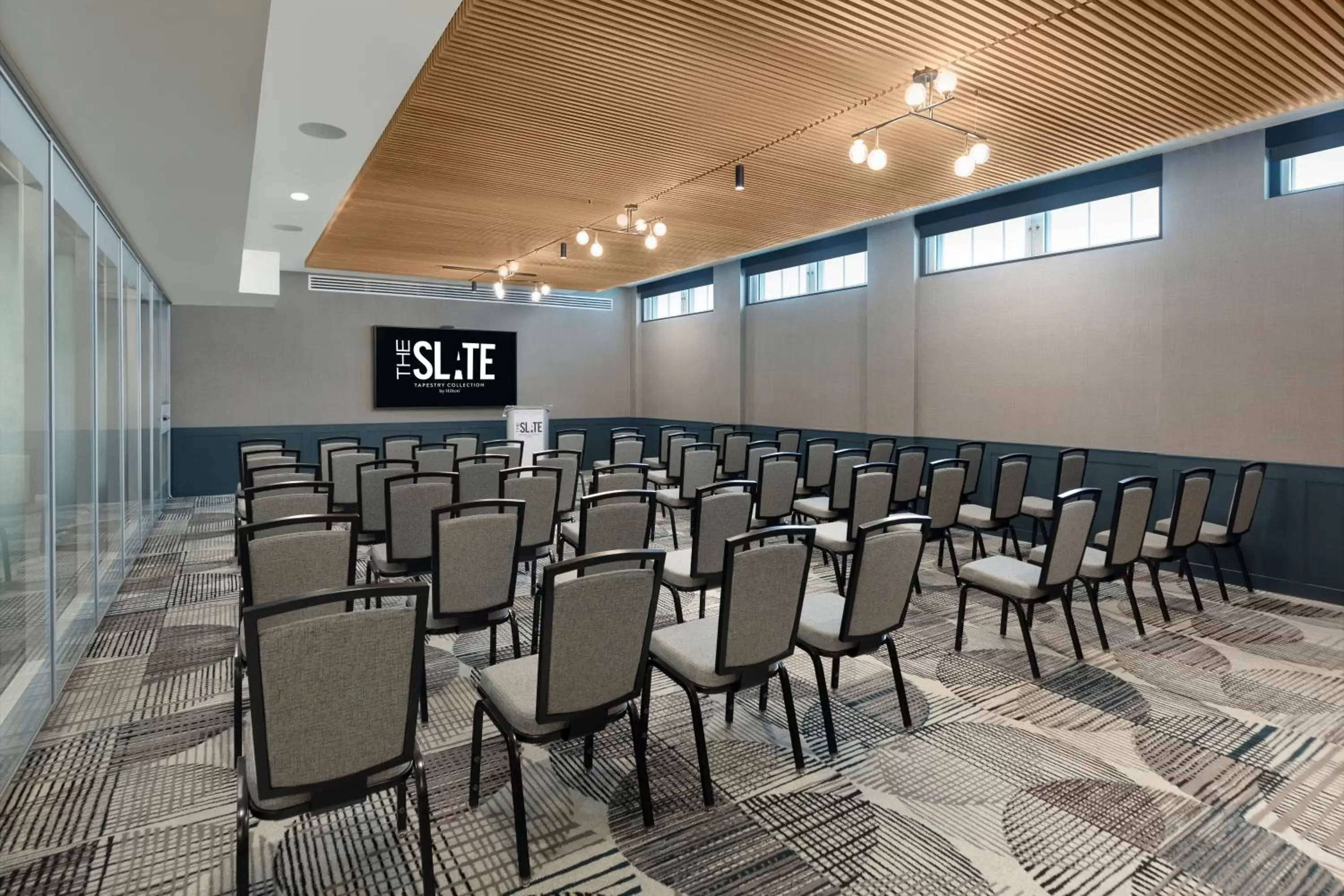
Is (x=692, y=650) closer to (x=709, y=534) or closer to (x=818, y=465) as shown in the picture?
(x=709, y=534)

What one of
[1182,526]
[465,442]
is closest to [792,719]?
[1182,526]

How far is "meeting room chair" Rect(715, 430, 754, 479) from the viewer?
812 centimetres

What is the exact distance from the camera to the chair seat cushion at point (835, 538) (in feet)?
14.9

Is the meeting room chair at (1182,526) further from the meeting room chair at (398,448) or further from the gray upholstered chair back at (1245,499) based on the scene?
the meeting room chair at (398,448)

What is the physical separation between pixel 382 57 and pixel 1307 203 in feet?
21.1

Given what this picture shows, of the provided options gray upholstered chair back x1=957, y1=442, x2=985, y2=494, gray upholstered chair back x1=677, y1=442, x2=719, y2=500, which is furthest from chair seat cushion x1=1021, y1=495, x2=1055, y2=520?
gray upholstered chair back x1=677, y1=442, x2=719, y2=500

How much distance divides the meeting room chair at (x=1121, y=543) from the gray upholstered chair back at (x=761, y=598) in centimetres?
204

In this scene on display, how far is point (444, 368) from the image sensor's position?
1194 centimetres

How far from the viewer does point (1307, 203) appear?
5.26 metres

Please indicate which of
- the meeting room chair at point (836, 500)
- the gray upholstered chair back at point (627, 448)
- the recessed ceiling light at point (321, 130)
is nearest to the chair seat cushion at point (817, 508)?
the meeting room chair at point (836, 500)

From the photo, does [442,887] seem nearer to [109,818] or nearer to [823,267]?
[109,818]

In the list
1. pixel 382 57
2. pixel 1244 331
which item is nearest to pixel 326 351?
pixel 382 57

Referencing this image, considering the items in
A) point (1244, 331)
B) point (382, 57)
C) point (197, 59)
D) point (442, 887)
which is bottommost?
point (442, 887)

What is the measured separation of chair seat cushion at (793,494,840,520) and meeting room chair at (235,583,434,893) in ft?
14.1
